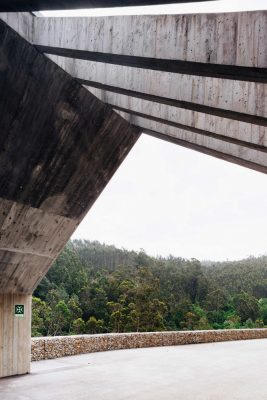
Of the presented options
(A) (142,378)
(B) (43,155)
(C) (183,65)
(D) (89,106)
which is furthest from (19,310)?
(C) (183,65)

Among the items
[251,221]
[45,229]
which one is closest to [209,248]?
[251,221]

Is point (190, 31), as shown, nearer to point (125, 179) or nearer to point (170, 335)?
point (170, 335)

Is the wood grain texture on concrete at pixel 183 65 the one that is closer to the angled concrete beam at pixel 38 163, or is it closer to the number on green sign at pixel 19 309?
the angled concrete beam at pixel 38 163

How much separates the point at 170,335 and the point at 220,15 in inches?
713

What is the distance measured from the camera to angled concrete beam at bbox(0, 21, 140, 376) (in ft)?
23.5

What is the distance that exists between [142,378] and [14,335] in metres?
3.24

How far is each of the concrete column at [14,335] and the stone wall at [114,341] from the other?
10.0 ft

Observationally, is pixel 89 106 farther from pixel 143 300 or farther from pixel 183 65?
pixel 143 300

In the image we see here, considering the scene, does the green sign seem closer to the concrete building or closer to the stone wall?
the concrete building

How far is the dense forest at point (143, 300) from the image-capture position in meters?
38.2

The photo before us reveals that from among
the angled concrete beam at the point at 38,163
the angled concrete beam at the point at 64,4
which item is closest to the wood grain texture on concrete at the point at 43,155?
the angled concrete beam at the point at 38,163

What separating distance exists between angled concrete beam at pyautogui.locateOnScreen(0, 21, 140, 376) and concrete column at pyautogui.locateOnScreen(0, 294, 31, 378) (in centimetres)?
2

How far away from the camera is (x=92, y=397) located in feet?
28.8

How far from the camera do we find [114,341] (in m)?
18.0
